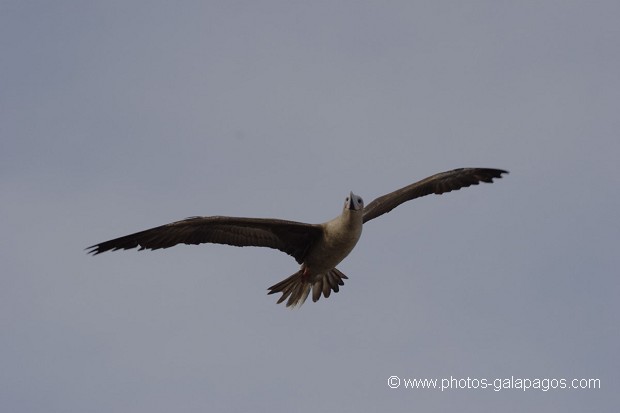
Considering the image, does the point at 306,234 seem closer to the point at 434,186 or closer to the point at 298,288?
the point at 298,288

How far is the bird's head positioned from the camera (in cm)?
1404

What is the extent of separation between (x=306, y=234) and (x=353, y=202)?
1143mm

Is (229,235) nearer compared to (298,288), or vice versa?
(229,235)

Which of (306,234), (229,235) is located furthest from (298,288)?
(229,235)

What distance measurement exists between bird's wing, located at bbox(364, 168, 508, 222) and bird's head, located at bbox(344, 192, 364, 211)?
1244mm

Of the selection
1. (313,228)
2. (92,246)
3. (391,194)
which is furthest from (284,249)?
(92,246)

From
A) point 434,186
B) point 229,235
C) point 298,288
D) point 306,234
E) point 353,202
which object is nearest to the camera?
point 353,202

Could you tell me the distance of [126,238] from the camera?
13672mm

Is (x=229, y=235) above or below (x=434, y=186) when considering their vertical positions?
below

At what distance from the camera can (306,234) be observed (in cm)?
1491

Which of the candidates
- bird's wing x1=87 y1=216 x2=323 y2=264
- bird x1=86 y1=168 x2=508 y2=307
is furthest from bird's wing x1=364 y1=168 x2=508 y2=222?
bird's wing x1=87 y1=216 x2=323 y2=264

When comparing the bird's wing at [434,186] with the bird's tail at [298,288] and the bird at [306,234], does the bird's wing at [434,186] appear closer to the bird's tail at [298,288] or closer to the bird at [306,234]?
the bird at [306,234]

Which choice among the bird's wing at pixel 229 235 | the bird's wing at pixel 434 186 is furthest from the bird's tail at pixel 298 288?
the bird's wing at pixel 434 186

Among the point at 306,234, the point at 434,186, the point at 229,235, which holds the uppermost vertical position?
the point at 434,186
